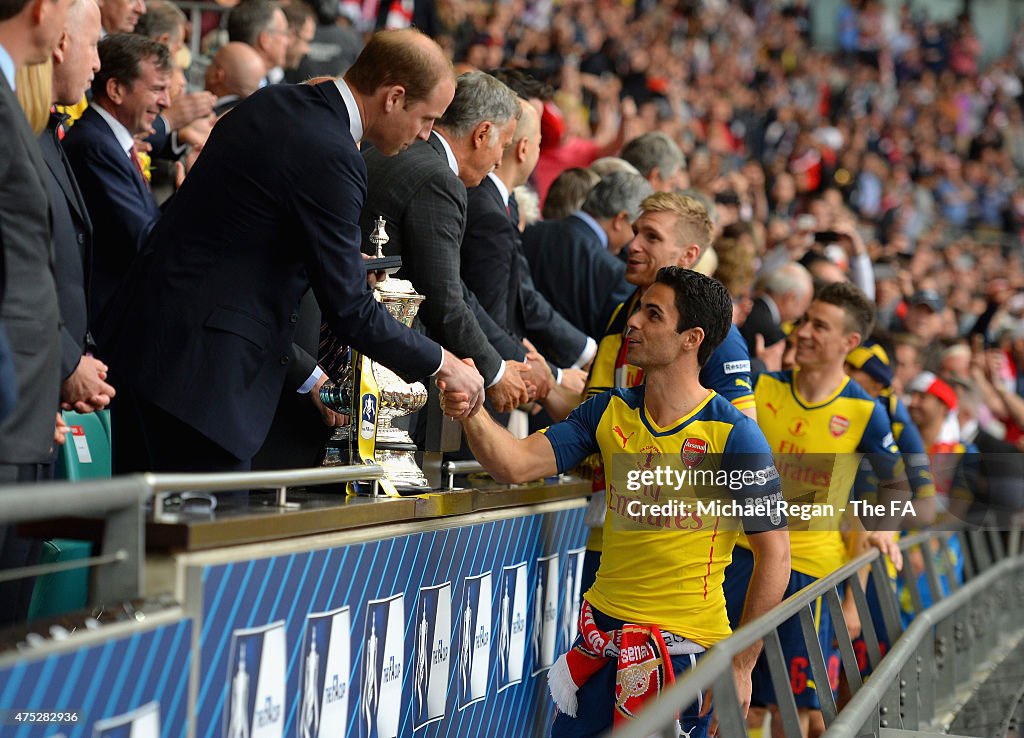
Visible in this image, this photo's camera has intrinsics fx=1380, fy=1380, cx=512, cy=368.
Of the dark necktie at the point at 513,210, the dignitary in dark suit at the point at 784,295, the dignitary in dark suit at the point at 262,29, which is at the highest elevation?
the dignitary in dark suit at the point at 262,29

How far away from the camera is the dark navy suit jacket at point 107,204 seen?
14.1ft

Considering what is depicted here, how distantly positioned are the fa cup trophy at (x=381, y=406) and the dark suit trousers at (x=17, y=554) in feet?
3.00

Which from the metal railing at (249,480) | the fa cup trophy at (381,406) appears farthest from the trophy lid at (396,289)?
the metal railing at (249,480)

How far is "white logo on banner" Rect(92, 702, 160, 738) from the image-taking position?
2.32 meters

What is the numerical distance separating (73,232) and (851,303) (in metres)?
3.68

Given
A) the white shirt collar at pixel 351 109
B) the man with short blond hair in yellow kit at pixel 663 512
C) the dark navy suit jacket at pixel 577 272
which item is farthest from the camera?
the dark navy suit jacket at pixel 577 272

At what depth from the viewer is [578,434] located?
159 inches

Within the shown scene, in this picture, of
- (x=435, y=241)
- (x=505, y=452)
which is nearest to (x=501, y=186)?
(x=435, y=241)

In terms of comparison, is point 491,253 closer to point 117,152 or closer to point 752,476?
point 117,152

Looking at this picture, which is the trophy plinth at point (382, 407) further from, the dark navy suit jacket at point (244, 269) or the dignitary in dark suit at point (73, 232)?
the dignitary in dark suit at point (73, 232)

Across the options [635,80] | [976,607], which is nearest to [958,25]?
[635,80]

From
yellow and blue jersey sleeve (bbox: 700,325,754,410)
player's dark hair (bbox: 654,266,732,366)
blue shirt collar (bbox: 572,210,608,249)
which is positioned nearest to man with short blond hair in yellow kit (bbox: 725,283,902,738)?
blue shirt collar (bbox: 572,210,608,249)

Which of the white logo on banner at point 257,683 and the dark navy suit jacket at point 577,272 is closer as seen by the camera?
the white logo on banner at point 257,683

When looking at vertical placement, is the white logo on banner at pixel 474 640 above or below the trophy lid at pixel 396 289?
below
